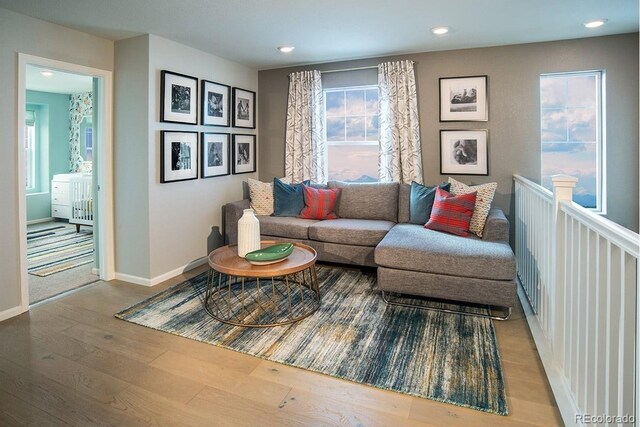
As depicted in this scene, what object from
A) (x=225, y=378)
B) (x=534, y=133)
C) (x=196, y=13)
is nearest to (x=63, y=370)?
(x=225, y=378)

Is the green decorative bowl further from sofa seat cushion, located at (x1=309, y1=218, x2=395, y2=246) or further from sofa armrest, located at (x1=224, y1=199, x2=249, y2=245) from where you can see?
sofa armrest, located at (x1=224, y1=199, x2=249, y2=245)

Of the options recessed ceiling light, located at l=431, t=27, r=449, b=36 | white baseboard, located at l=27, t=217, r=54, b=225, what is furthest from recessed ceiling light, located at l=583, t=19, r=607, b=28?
white baseboard, located at l=27, t=217, r=54, b=225

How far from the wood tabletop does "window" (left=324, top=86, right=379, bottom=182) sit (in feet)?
6.35

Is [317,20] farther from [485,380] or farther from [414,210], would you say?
[485,380]

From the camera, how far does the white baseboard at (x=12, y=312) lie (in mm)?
2909

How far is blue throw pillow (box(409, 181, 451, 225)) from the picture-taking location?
157 inches

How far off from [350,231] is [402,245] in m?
0.87

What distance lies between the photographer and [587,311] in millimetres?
1590

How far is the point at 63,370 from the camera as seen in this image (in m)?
2.23

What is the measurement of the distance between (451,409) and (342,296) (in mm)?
1569

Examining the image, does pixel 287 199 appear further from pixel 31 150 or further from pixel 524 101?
pixel 31 150

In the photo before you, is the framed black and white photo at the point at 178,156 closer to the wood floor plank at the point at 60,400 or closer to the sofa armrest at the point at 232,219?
the sofa armrest at the point at 232,219

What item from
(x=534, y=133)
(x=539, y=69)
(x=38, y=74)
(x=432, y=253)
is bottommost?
(x=432, y=253)

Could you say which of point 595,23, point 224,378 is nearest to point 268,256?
point 224,378
